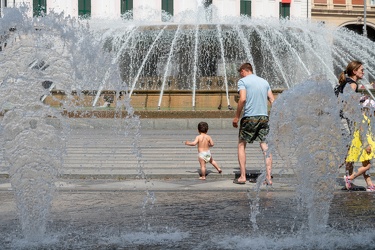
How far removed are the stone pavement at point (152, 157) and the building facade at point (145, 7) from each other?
27043mm

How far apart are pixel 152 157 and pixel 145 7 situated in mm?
35029

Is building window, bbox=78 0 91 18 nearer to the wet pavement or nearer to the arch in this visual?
the arch

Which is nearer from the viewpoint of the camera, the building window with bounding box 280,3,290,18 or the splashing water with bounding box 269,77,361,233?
the splashing water with bounding box 269,77,361,233

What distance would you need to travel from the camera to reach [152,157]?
15367 millimetres

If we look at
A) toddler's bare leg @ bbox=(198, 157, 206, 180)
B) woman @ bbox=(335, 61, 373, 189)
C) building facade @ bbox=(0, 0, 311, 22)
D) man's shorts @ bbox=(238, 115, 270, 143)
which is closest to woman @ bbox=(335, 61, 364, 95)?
woman @ bbox=(335, 61, 373, 189)

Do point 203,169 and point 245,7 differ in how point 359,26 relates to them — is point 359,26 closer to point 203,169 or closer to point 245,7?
point 245,7

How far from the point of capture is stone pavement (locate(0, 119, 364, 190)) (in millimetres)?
11977

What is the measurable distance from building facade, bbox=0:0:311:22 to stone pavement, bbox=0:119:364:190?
2704 centimetres

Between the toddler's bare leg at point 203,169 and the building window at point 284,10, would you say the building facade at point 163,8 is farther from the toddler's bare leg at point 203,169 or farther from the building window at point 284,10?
the toddler's bare leg at point 203,169

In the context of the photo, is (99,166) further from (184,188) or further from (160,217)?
(160,217)

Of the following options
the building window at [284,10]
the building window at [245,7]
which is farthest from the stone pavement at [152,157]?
the building window at [284,10]

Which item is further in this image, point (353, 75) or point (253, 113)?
point (253, 113)

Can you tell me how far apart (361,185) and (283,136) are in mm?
4164

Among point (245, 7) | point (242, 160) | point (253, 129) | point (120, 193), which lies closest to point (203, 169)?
point (242, 160)
